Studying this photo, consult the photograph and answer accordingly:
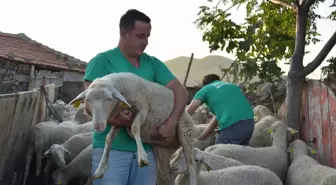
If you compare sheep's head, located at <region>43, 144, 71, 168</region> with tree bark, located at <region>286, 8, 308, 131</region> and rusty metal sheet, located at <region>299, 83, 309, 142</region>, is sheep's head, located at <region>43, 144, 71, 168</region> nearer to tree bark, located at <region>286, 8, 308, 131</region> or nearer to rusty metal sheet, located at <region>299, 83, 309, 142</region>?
tree bark, located at <region>286, 8, 308, 131</region>

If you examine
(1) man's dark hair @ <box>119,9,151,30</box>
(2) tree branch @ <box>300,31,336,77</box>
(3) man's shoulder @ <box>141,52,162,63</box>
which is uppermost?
(2) tree branch @ <box>300,31,336,77</box>

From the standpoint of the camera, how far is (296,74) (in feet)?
22.7

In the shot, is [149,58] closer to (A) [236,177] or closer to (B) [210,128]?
(A) [236,177]

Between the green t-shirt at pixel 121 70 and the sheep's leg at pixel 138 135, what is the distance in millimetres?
165

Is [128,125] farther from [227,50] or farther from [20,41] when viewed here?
[20,41]

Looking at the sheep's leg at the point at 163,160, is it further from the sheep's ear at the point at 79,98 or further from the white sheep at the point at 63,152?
the white sheep at the point at 63,152

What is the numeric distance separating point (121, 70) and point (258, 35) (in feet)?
21.6

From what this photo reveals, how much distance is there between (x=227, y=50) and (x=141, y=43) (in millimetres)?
5942

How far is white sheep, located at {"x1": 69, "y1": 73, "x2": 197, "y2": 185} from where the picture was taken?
2398 millimetres

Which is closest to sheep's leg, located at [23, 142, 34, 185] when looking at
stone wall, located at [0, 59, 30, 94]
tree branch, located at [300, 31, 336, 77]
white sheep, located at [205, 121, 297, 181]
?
white sheep, located at [205, 121, 297, 181]

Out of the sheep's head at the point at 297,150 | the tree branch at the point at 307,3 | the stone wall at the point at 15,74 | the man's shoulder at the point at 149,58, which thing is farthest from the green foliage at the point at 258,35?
the stone wall at the point at 15,74

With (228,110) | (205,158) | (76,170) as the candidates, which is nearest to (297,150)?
(228,110)

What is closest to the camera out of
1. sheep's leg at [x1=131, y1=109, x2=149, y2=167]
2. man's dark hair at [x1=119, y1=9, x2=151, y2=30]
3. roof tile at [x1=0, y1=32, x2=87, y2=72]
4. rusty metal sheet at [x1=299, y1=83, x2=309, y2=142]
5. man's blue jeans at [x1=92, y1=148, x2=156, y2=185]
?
sheep's leg at [x1=131, y1=109, x2=149, y2=167]

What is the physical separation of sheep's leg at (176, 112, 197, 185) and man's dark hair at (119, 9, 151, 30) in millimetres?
791
